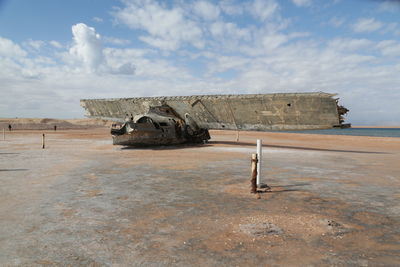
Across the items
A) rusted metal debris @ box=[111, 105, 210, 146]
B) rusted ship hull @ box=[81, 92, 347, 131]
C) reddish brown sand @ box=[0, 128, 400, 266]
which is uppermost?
rusted ship hull @ box=[81, 92, 347, 131]

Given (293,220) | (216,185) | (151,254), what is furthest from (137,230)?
(216,185)

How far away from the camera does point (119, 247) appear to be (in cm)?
359

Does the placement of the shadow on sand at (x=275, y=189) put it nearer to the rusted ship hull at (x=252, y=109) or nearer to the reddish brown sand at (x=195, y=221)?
the reddish brown sand at (x=195, y=221)

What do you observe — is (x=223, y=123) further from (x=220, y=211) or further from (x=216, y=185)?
(x=220, y=211)

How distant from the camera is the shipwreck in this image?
1366 centimetres

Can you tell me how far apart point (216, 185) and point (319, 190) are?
281cm

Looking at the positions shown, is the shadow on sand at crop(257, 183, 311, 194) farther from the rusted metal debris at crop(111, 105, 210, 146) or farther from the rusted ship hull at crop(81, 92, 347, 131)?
the rusted metal debris at crop(111, 105, 210, 146)

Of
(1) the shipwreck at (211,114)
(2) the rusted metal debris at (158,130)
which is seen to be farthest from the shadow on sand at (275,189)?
(2) the rusted metal debris at (158,130)

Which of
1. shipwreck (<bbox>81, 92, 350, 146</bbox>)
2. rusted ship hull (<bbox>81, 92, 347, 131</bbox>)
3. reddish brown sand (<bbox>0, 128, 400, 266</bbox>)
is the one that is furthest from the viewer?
shipwreck (<bbox>81, 92, 350, 146</bbox>)

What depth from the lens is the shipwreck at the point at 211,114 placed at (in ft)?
44.8

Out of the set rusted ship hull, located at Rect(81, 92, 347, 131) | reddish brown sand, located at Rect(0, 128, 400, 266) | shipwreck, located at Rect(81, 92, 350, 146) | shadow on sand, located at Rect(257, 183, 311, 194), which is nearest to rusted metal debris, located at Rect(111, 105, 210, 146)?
shipwreck, located at Rect(81, 92, 350, 146)

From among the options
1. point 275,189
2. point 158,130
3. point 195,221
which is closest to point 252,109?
point 158,130

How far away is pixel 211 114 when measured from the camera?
18875mm

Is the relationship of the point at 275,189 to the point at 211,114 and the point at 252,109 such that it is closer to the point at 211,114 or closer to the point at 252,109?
the point at 252,109
